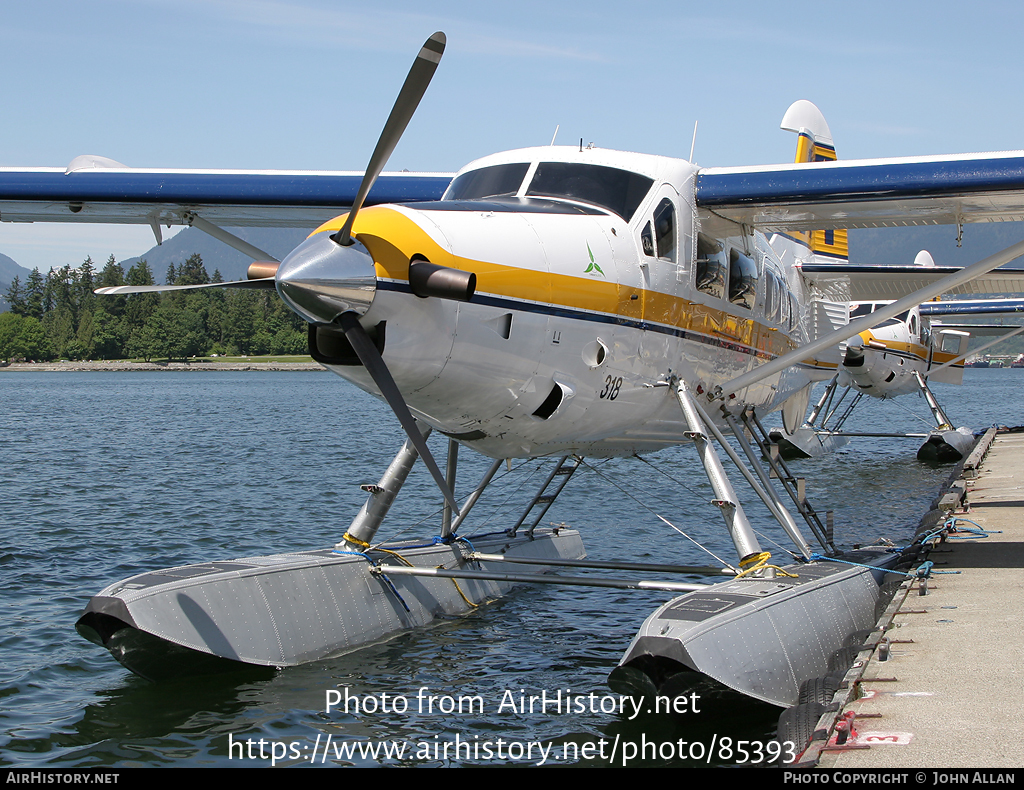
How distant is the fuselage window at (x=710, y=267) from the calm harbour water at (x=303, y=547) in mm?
1759

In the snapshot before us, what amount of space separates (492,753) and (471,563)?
3.62 m

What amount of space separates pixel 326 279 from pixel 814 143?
12466 millimetres

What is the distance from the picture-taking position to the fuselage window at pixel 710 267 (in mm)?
7727

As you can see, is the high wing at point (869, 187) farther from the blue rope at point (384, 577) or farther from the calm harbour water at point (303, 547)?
the blue rope at point (384, 577)

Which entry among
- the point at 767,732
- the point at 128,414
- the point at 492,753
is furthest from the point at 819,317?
Answer: the point at 128,414

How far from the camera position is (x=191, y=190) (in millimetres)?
9172

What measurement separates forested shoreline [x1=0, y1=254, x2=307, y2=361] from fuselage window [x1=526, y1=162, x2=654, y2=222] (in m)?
113

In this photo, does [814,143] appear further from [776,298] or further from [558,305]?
[558,305]

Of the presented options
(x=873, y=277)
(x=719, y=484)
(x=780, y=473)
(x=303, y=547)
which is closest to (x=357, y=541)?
(x=719, y=484)

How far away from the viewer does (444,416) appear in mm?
5797

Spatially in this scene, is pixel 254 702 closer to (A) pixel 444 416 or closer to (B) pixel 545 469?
(A) pixel 444 416

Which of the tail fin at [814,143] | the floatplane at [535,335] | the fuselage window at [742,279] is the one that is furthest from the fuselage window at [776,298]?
the tail fin at [814,143]

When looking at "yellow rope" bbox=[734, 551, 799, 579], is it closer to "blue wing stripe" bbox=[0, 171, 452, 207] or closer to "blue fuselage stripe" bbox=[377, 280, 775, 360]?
"blue fuselage stripe" bbox=[377, 280, 775, 360]

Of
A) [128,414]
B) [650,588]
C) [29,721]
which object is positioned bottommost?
[128,414]
